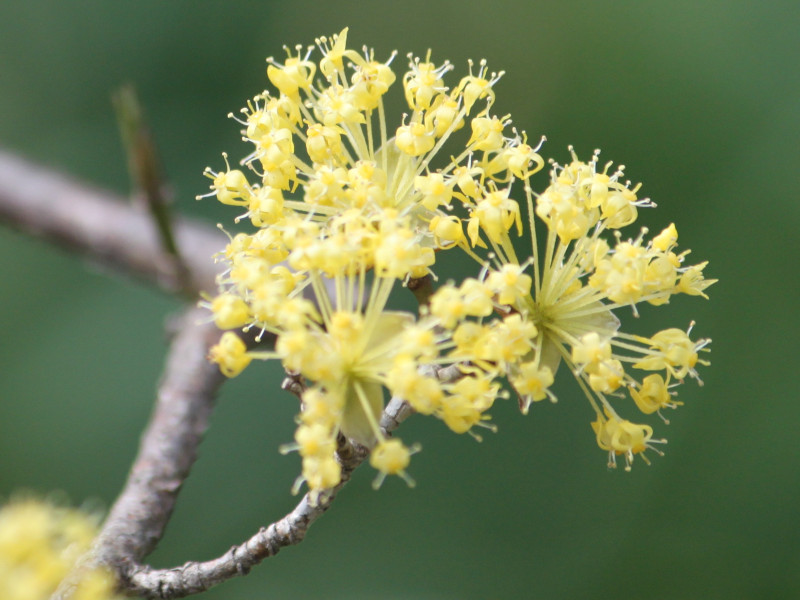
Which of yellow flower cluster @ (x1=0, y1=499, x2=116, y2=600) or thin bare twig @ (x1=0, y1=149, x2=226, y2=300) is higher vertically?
thin bare twig @ (x1=0, y1=149, x2=226, y2=300)

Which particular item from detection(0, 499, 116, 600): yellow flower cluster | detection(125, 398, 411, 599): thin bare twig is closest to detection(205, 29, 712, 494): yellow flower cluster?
detection(125, 398, 411, 599): thin bare twig

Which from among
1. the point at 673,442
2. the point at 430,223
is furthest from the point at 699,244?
the point at 430,223

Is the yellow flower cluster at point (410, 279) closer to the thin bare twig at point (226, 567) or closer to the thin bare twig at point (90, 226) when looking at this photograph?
the thin bare twig at point (226, 567)

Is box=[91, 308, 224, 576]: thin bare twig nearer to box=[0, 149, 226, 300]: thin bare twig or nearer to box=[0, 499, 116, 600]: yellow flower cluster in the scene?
box=[0, 499, 116, 600]: yellow flower cluster

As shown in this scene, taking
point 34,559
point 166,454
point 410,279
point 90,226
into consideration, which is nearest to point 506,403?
point 166,454

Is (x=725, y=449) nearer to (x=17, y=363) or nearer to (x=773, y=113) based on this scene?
(x=773, y=113)
